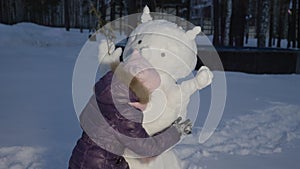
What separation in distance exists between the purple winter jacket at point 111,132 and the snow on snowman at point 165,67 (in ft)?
0.40

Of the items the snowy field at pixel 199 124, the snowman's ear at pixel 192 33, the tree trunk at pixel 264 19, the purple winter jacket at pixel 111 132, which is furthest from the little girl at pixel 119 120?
the tree trunk at pixel 264 19

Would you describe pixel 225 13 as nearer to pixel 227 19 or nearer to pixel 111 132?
pixel 227 19

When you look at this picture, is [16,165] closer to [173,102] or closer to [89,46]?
[89,46]

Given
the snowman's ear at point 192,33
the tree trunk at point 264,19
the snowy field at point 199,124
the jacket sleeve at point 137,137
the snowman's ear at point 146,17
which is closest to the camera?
the jacket sleeve at point 137,137

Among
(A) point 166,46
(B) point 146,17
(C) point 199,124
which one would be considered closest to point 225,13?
(C) point 199,124

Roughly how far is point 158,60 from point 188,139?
201 cm

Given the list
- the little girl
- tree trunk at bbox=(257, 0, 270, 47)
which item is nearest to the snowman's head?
the little girl

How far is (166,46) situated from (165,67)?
0.12m

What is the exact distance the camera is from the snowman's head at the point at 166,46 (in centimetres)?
203

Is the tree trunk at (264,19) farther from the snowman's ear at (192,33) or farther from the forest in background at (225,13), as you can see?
the snowman's ear at (192,33)

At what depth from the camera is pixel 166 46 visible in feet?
6.79

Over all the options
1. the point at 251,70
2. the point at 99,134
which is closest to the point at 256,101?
the point at 251,70

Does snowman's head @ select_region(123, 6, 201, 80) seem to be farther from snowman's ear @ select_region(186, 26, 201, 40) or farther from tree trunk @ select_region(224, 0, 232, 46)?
tree trunk @ select_region(224, 0, 232, 46)

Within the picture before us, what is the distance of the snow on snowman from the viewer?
6.48ft
